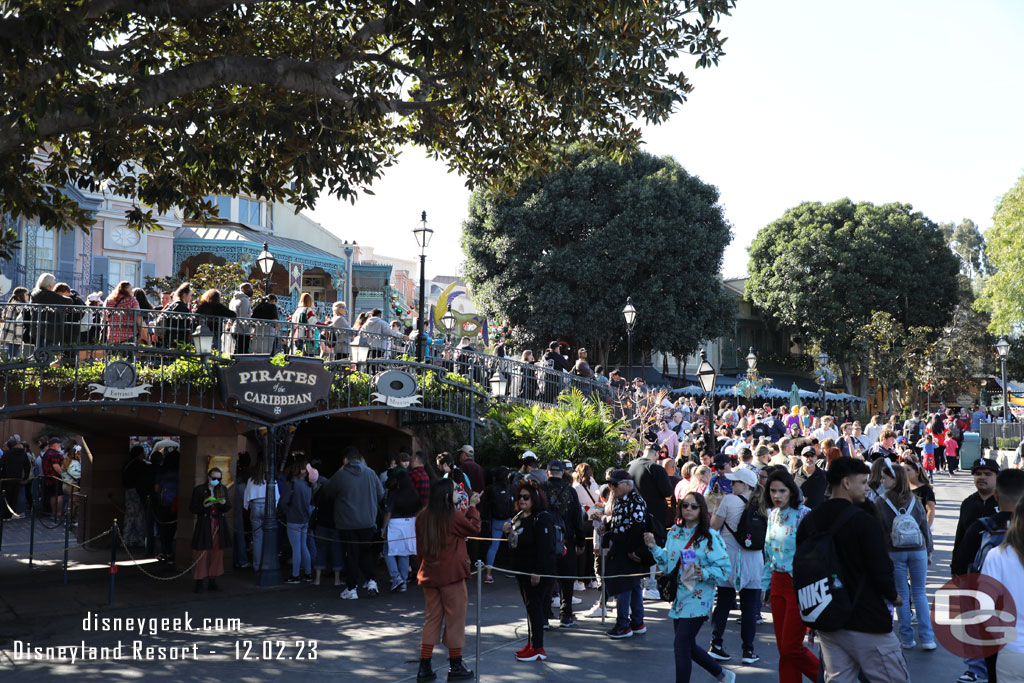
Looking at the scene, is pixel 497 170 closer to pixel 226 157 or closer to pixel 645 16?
pixel 645 16

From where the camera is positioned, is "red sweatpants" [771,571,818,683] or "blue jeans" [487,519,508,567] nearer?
"red sweatpants" [771,571,818,683]

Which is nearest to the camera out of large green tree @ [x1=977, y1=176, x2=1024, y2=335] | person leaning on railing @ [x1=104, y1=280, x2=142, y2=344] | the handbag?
the handbag

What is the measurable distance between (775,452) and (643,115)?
18.2 ft

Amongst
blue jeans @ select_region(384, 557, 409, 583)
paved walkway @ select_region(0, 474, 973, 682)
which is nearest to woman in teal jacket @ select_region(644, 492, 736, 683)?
paved walkway @ select_region(0, 474, 973, 682)

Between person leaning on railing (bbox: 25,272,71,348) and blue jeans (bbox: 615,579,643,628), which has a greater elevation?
person leaning on railing (bbox: 25,272,71,348)

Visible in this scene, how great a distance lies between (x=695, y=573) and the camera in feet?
22.4

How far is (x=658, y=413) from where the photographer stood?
61.9 ft

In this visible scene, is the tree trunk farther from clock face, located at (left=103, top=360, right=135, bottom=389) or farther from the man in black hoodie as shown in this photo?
the man in black hoodie

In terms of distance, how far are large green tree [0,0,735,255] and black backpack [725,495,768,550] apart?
4933 mm

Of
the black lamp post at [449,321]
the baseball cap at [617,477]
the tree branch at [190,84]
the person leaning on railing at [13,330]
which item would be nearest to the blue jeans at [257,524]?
the person leaning on railing at [13,330]

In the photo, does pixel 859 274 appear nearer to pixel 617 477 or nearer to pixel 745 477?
pixel 745 477

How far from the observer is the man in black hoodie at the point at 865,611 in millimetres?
4984

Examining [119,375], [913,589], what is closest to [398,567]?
[119,375]

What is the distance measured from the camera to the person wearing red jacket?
7641 millimetres
